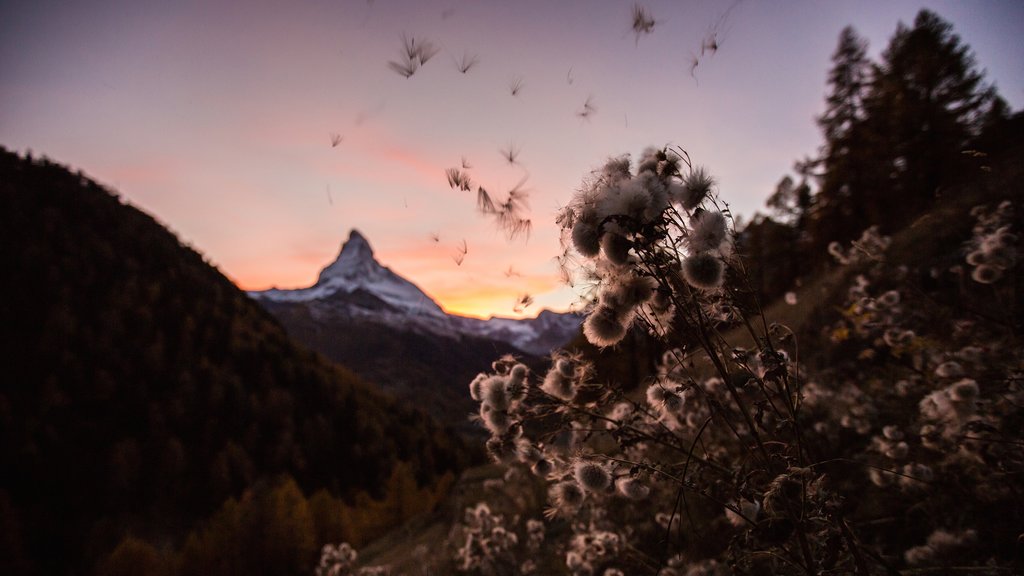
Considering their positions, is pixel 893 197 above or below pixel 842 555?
above

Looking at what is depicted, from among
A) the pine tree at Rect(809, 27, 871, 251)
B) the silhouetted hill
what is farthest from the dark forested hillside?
the silhouetted hill

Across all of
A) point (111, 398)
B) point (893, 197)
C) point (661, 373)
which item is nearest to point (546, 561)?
point (661, 373)

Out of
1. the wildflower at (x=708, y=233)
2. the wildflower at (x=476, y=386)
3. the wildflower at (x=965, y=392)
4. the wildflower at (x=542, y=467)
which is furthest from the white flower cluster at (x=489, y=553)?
the wildflower at (x=708, y=233)

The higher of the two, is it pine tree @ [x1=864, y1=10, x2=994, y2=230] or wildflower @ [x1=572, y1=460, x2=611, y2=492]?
pine tree @ [x1=864, y1=10, x2=994, y2=230]

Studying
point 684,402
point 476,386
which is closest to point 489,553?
point 476,386

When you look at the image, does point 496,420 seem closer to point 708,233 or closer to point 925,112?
point 708,233

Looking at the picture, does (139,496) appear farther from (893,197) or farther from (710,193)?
(893,197)

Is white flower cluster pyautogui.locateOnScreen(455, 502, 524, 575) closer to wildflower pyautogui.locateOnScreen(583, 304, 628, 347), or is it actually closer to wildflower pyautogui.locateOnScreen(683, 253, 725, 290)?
wildflower pyautogui.locateOnScreen(583, 304, 628, 347)
